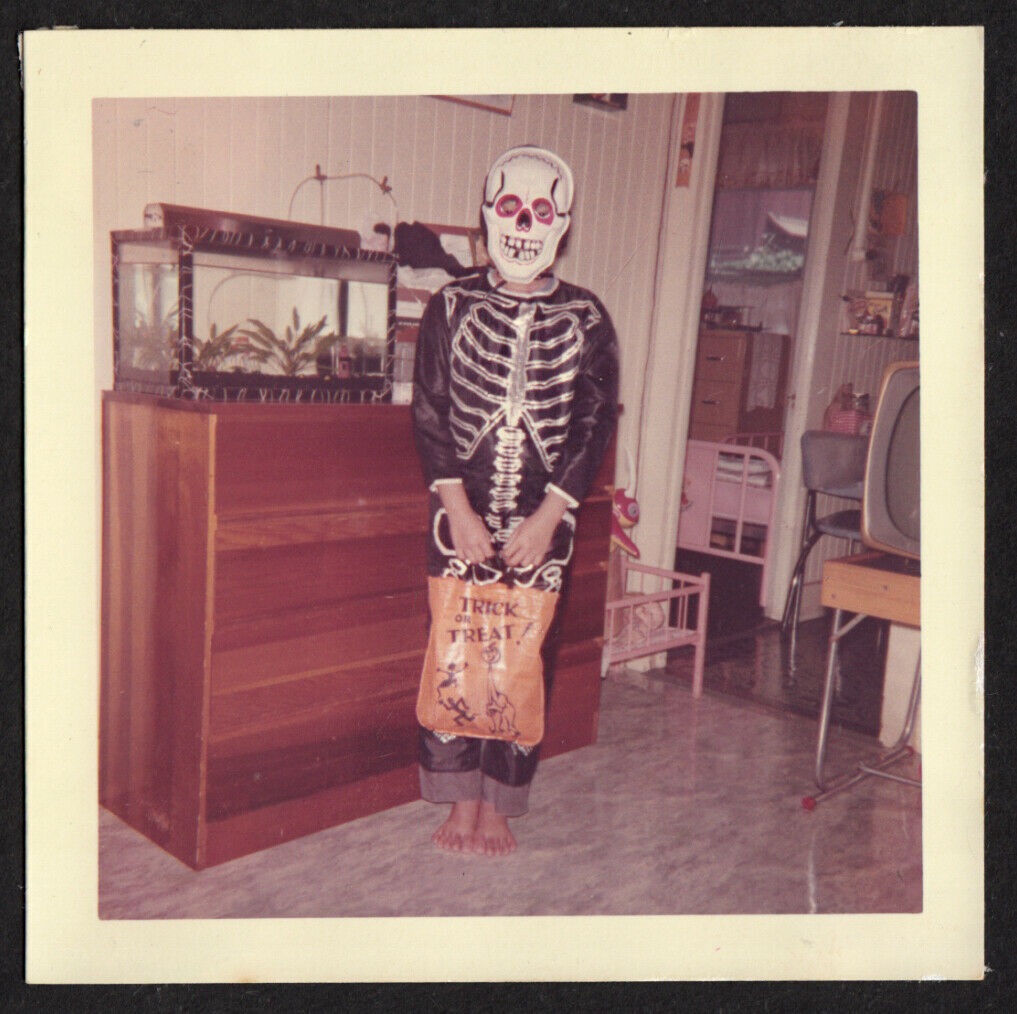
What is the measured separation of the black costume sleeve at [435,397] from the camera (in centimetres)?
216

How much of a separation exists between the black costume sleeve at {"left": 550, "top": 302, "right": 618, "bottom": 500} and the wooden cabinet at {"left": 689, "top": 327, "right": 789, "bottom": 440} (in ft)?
9.44

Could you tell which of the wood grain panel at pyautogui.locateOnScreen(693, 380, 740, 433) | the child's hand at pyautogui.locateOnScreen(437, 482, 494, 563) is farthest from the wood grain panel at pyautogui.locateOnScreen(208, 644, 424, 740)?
the wood grain panel at pyautogui.locateOnScreen(693, 380, 740, 433)

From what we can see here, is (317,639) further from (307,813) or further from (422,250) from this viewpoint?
(422,250)

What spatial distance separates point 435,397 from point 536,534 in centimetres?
36

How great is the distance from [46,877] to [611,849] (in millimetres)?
1206

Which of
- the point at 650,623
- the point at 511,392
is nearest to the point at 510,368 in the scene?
the point at 511,392

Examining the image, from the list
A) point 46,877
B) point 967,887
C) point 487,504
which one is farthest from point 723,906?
point 46,877

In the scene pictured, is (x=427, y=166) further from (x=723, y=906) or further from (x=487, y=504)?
(x=723, y=906)

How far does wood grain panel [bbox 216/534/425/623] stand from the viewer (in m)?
2.08

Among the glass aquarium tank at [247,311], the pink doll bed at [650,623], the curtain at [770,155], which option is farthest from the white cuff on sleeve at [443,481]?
the curtain at [770,155]

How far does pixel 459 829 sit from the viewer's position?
2.35 m

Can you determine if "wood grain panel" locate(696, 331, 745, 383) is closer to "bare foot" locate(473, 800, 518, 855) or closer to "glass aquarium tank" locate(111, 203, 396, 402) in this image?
"glass aquarium tank" locate(111, 203, 396, 402)

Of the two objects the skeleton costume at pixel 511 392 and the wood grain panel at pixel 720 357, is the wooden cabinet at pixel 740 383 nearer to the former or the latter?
the wood grain panel at pixel 720 357

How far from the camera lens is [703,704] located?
3.36 metres
